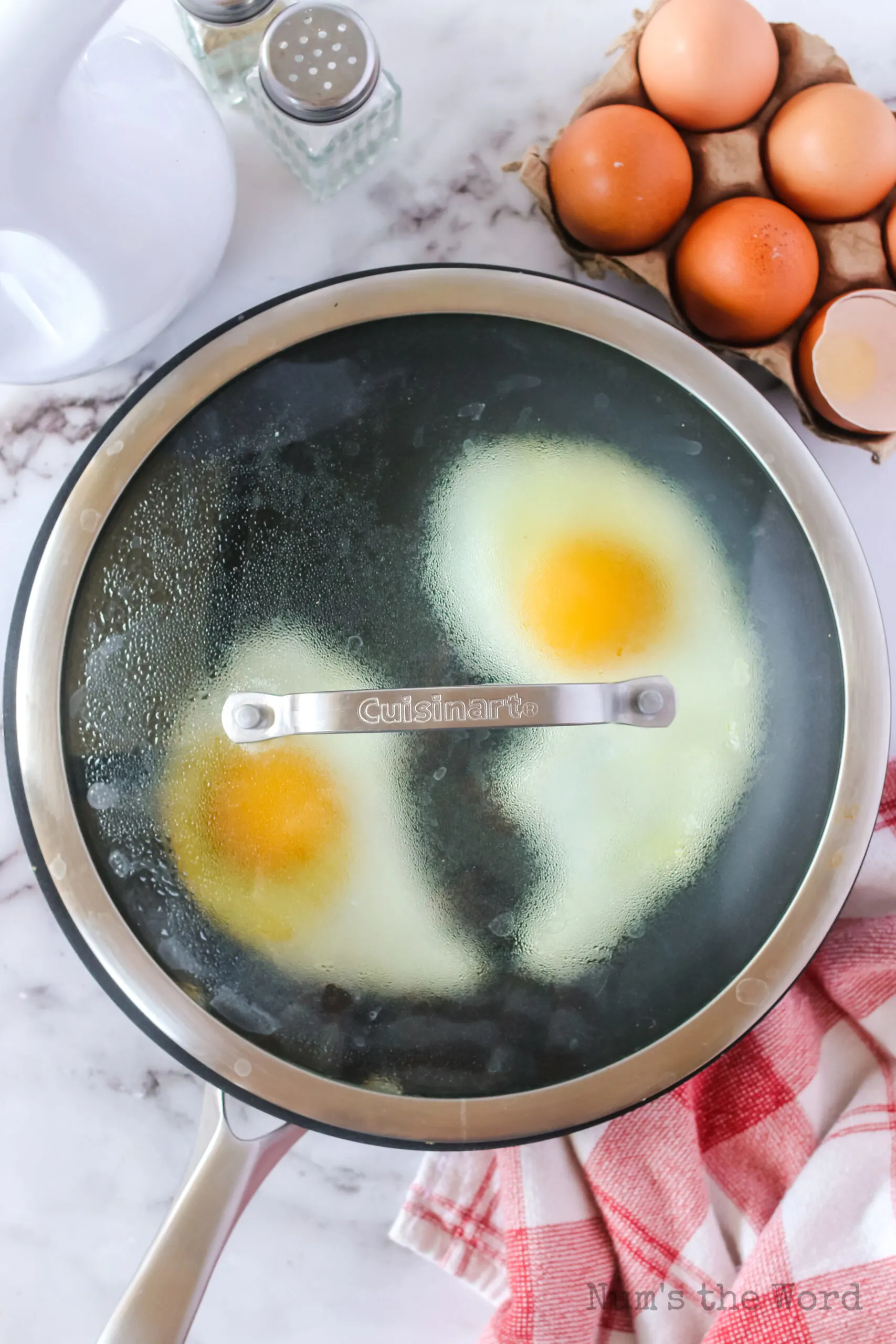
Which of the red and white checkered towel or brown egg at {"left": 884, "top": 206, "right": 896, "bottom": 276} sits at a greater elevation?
brown egg at {"left": 884, "top": 206, "right": 896, "bottom": 276}

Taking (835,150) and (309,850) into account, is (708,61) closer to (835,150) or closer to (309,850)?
(835,150)

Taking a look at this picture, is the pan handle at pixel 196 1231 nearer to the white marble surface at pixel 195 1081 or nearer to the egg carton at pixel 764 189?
the white marble surface at pixel 195 1081

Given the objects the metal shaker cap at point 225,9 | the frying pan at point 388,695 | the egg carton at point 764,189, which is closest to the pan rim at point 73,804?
the frying pan at point 388,695

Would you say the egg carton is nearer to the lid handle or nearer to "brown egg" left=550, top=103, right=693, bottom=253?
"brown egg" left=550, top=103, right=693, bottom=253

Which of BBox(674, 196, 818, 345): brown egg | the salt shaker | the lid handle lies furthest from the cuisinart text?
the salt shaker

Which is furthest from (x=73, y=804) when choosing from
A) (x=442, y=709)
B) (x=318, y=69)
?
(x=318, y=69)
